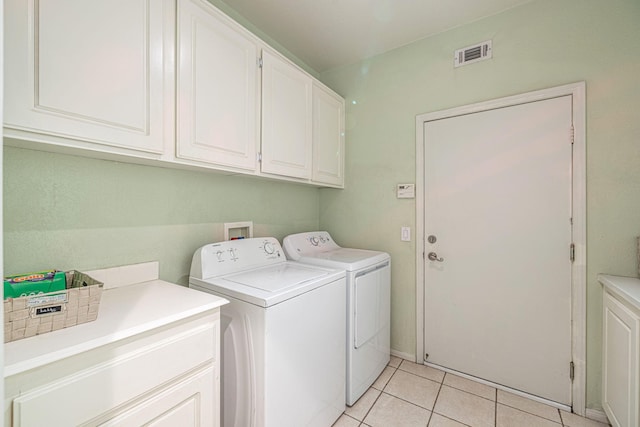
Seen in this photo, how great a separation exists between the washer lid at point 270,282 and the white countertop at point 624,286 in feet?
4.64

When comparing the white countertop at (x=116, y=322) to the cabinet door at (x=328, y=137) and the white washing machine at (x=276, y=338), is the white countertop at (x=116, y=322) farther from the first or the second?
the cabinet door at (x=328, y=137)

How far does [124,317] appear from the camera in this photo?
1032 millimetres

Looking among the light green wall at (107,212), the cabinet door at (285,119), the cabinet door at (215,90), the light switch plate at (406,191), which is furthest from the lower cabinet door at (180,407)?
the light switch plate at (406,191)

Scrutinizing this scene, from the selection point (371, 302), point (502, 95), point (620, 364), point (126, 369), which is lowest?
point (620, 364)

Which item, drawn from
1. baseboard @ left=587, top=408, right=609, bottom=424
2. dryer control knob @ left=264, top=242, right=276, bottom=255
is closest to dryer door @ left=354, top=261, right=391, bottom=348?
dryer control knob @ left=264, top=242, right=276, bottom=255

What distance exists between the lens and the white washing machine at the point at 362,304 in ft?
6.07

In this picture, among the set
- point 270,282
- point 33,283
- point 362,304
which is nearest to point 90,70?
point 33,283

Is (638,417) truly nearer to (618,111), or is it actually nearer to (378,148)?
(618,111)

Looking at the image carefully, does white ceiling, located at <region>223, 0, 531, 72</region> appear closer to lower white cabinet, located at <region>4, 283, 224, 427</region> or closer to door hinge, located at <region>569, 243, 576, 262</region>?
door hinge, located at <region>569, 243, 576, 262</region>

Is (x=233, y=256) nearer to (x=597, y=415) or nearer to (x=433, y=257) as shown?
(x=433, y=257)

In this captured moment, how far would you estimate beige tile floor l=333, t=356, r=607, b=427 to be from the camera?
5.61 feet

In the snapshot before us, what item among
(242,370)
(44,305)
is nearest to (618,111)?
(242,370)

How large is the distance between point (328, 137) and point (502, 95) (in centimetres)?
134

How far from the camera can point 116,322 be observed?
99cm
